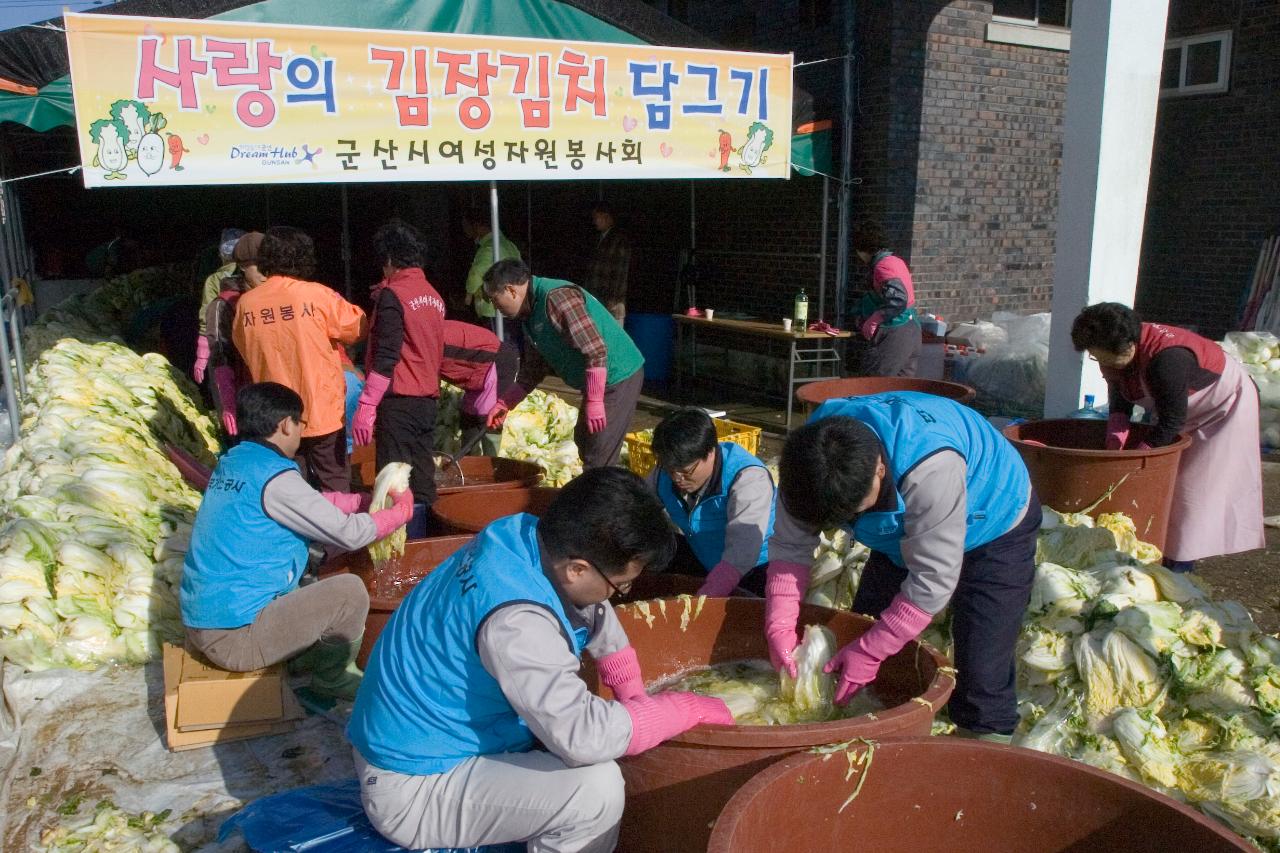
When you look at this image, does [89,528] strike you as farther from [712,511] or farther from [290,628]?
[712,511]

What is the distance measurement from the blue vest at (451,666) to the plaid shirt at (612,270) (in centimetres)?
795

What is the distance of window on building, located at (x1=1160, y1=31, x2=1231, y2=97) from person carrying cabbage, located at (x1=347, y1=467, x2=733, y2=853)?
11159mm

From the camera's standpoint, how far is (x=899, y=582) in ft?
11.5

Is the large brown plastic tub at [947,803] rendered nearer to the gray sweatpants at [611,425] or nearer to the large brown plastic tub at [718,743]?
the large brown plastic tub at [718,743]

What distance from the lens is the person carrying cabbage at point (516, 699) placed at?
2.36 metres

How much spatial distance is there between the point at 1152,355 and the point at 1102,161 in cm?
281

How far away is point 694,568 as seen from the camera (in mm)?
4340

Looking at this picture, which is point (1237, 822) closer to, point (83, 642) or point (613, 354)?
point (613, 354)

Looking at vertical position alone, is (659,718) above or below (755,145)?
below

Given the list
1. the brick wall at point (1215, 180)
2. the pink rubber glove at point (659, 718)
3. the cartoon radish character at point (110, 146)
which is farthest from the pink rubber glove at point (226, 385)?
the brick wall at point (1215, 180)

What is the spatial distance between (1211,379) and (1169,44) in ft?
27.1

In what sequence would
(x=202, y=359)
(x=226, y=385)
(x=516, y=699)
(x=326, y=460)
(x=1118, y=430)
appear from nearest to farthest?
1. (x=516, y=699)
2. (x=1118, y=430)
3. (x=326, y=460)
4. (x=226, y=385)
5. (x=202, y=359)

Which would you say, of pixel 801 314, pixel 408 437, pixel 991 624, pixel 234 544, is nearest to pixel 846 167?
pixel 801 314

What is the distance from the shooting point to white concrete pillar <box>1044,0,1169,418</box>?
690 centimetres
